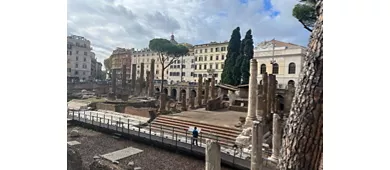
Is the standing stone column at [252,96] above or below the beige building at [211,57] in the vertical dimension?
below

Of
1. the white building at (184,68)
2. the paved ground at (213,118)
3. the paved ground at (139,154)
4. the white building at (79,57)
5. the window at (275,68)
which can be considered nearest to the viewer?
the window at (275,68)

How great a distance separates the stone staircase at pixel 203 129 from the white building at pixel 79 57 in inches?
82.4

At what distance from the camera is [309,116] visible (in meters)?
0.96

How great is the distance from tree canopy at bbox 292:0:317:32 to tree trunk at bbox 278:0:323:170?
156cm

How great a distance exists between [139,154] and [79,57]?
2.34 metres

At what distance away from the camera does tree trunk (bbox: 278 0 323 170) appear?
3.12 ft

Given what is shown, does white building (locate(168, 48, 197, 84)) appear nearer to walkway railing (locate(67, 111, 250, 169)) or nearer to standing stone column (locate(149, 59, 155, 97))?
standing stone column (locate(149, 59, 155, 97))

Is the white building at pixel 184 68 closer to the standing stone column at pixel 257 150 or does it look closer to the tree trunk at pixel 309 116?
the standing stone column at pixel 257 150

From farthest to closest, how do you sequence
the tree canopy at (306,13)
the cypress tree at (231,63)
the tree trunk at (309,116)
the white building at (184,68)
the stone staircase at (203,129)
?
the white building at (184,68) < the cypress tree at (231,63) < the stone staircase at (203,129) < the tree canopy at (306,13) < the tree trunk at (309,116)

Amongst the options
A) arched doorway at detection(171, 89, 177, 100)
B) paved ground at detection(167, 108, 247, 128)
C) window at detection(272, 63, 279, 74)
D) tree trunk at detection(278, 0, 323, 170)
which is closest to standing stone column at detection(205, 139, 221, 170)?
tree trunk at detection(278, 0, 323, 170)

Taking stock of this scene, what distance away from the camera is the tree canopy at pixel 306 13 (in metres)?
2.41

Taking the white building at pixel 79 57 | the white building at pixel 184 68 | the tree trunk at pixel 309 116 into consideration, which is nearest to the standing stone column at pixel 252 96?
the white building at pixel 184 68

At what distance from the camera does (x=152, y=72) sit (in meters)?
9.59
